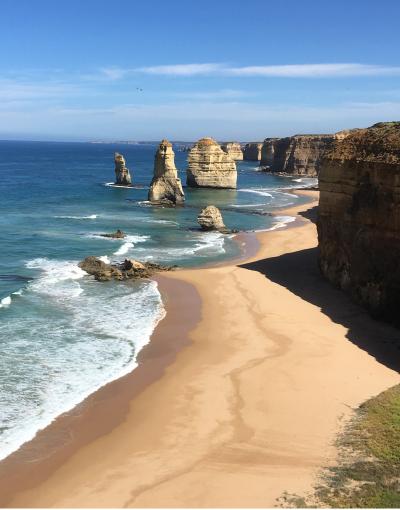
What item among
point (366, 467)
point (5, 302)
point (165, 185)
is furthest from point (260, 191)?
point (366, 467)

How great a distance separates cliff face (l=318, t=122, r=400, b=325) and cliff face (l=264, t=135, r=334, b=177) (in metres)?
88.8

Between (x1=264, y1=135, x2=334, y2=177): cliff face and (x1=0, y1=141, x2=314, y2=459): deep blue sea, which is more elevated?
(x1=264, y1=135, x2=334, y2=177): cliff face

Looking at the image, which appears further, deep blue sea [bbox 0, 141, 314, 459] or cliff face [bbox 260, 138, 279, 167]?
cliff face [bbox 260, 138, 279, 167]

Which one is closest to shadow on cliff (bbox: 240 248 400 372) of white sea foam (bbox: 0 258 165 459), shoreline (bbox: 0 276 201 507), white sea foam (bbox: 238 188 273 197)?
shoreline (bbox: 0 276 201 507)

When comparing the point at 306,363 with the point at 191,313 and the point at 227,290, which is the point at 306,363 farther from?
the point at 227,290

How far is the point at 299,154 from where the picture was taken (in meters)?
127

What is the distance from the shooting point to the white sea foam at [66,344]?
60.0 feet

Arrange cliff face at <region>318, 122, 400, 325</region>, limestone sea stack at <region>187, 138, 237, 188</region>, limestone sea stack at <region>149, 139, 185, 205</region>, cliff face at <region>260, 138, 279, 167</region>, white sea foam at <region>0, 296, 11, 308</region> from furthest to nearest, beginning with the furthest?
cliff face at <region>260, 138, 279, 167</region> < limestone sea stack at <region>187, 138, 237, 188</region> < limestone sea stack at <region>149, 139, 185, 205</region> < white sea foam at <region>0, 296, 11, 308</region> < cliff face at <region>318, 122, 400, 325</region>

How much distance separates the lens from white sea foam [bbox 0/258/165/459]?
18.3 m

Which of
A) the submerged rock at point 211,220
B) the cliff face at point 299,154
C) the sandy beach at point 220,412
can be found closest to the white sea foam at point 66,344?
the sandy beach at point 220,412

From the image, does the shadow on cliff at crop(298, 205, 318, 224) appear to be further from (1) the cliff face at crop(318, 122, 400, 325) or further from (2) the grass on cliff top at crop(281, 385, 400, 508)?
(2) the grass on cliff top at crop(281, 385, 400, 508)

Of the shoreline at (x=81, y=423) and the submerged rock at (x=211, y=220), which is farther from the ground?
the submerged rock at (x=211, y=220)

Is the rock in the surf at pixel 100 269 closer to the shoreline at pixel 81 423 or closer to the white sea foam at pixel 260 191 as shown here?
the shoreline at pixel 81 423

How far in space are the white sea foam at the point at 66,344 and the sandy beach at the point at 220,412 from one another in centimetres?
81
